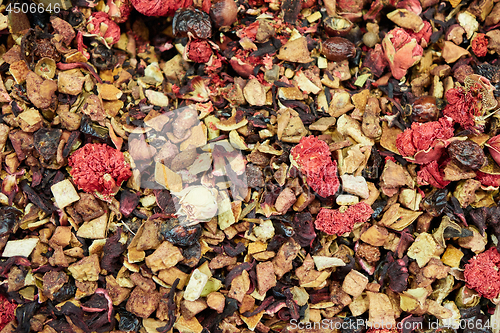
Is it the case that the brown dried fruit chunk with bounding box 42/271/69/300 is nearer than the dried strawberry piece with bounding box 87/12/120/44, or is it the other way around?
the brown dried fruit chunk with bounding box 42/271/69/300

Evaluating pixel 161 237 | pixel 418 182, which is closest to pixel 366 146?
pixel 418 182

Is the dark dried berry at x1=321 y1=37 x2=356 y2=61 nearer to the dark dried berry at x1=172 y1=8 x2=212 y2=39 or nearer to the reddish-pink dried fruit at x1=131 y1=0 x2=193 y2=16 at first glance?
the dark dried berry at x1=172 y1=8 x2=212 y2=39

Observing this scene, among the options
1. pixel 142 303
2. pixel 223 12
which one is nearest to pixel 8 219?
pixel 142 303

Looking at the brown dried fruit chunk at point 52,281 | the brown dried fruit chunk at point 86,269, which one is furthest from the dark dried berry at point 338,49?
the brown dried fruit chunk at point 52,281

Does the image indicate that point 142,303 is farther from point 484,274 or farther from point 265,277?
point 484,274

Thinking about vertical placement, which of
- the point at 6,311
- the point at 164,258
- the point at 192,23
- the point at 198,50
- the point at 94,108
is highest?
the point at 192,23

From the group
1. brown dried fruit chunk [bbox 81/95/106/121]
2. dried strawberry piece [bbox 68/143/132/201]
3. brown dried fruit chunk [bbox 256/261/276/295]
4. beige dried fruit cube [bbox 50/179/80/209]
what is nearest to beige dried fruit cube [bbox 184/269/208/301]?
brown dried fruit chunk [bbox 256/261/276/295]

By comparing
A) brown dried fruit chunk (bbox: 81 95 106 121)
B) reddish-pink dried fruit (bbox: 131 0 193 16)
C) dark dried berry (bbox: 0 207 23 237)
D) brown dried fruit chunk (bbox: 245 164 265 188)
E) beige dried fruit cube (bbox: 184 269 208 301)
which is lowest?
beige dried fruit cube (bbox: 184 269 208 301)
